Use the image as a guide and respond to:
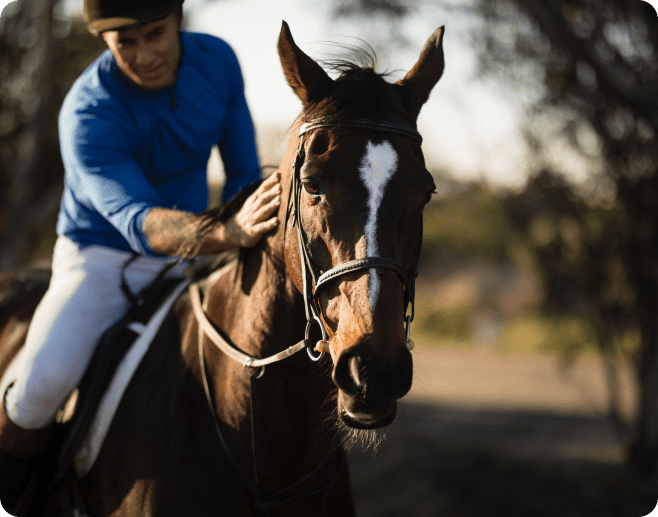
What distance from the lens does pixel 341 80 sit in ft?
5.98

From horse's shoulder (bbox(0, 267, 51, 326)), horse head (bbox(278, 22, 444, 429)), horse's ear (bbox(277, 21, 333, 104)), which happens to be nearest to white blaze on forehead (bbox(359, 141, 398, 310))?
horse head (bbox(278, 22, 444, 429))

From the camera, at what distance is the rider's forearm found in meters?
1.99

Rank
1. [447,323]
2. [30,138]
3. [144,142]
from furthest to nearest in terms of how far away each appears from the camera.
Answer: [447,323] < [30,138] < [144,142]

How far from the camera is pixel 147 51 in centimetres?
239

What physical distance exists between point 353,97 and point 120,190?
107cm

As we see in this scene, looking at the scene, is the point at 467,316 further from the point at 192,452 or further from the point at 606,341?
the point at 192,452

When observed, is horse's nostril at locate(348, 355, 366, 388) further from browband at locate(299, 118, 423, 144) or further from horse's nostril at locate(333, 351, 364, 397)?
browband at locate(299, 118, 423, 144)

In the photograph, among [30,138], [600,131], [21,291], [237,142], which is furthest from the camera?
[30,138]

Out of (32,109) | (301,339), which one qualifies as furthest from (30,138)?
(301,339)

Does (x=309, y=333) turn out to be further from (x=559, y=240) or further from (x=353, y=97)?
(x=559, y=240)

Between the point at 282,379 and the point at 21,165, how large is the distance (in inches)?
313

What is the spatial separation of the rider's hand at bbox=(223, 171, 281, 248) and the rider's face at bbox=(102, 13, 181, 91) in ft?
2.99

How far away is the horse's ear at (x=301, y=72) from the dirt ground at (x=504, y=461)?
2.53 meters

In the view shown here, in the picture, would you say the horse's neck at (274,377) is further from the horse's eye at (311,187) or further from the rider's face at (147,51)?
the rider's face at (147,51)
